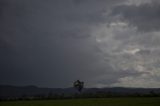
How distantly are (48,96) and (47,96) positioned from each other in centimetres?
63

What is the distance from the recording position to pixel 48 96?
137 meters

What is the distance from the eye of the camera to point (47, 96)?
447 ft
